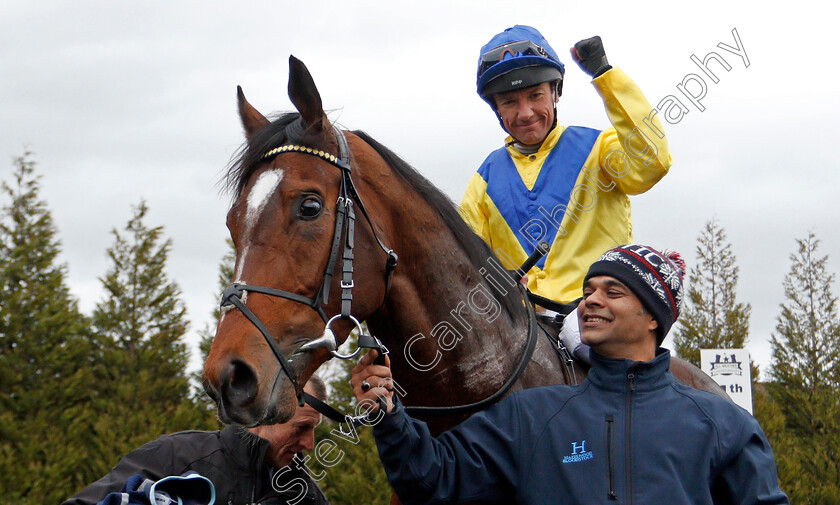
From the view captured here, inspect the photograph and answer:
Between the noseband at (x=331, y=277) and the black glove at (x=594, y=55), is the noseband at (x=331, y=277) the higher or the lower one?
the lower one

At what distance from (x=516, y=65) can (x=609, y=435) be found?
163 centimetres

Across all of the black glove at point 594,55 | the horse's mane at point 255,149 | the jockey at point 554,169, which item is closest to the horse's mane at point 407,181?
the horse's mane at point 255,149

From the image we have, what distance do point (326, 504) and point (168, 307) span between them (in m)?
6.06

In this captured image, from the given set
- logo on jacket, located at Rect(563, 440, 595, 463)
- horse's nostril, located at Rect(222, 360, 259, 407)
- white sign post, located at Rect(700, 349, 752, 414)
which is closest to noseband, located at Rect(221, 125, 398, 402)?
horse's nostril, located at Rect(222, 360, 259, 407)

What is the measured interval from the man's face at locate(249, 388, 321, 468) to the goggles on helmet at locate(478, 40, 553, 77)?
63.1 inches

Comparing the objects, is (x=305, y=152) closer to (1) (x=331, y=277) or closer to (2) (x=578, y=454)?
(1) (x=331, y=277)

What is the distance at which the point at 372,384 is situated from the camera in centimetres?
219

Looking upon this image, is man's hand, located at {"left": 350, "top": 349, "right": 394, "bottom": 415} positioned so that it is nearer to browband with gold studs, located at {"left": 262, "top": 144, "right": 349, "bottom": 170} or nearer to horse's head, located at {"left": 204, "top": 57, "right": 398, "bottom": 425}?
horse's head, located at {"left": 204, "top": 57, "right": 398, "bottom": 425}

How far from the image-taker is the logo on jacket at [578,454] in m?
2.22

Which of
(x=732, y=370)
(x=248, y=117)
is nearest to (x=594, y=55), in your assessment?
Result: (x=248, y=117)

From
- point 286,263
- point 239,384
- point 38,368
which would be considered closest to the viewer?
point 239,384

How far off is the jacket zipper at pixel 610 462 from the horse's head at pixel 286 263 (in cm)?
79

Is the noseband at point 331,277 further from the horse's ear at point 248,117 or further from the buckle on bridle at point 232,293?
the horse's ear at point 248,117

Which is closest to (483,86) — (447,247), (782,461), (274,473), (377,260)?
(447,247)
